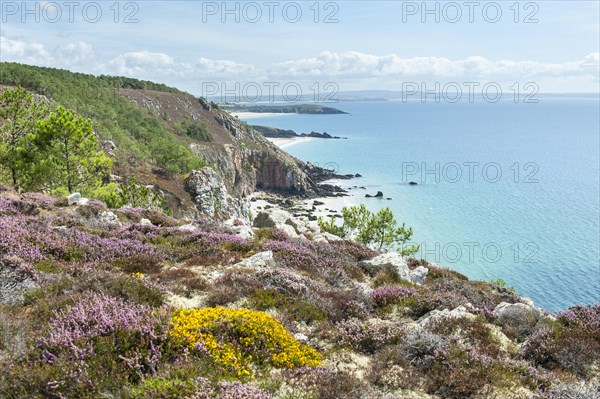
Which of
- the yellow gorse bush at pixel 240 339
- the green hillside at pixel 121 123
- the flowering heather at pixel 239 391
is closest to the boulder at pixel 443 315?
the yellow gorse bush at pixel 240 339

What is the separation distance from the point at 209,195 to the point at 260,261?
178 feet

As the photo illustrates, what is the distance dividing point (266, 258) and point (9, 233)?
7877 millimetres

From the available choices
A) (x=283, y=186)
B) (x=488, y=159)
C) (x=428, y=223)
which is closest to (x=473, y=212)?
(x=428, y=223)

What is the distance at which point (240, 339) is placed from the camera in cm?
753

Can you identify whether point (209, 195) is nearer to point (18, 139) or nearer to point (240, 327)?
point (18, 139)

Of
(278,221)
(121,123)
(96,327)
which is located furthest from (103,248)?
(121,123)

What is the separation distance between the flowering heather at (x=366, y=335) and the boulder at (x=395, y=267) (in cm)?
801

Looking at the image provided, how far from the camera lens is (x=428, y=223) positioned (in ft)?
294

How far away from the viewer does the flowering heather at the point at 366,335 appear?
346 inches

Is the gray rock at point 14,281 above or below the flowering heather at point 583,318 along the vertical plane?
above

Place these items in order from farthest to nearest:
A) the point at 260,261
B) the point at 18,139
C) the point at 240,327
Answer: the point at 18,139
the point at 260,261
the point at 240,327

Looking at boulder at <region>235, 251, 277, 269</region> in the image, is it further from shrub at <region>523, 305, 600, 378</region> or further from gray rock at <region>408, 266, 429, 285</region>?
shrub at <region>523, 305, 600, 378</region>

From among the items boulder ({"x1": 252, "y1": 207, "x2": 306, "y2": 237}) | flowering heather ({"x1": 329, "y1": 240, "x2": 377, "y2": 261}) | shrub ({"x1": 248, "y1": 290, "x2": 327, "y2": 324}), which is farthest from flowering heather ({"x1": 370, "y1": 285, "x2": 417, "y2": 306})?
boulder ({"x1": 252, "y1": 207, "x2": 306, "y2": 237})

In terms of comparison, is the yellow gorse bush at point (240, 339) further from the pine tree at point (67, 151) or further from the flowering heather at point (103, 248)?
the pine tree at point (67, 151)
